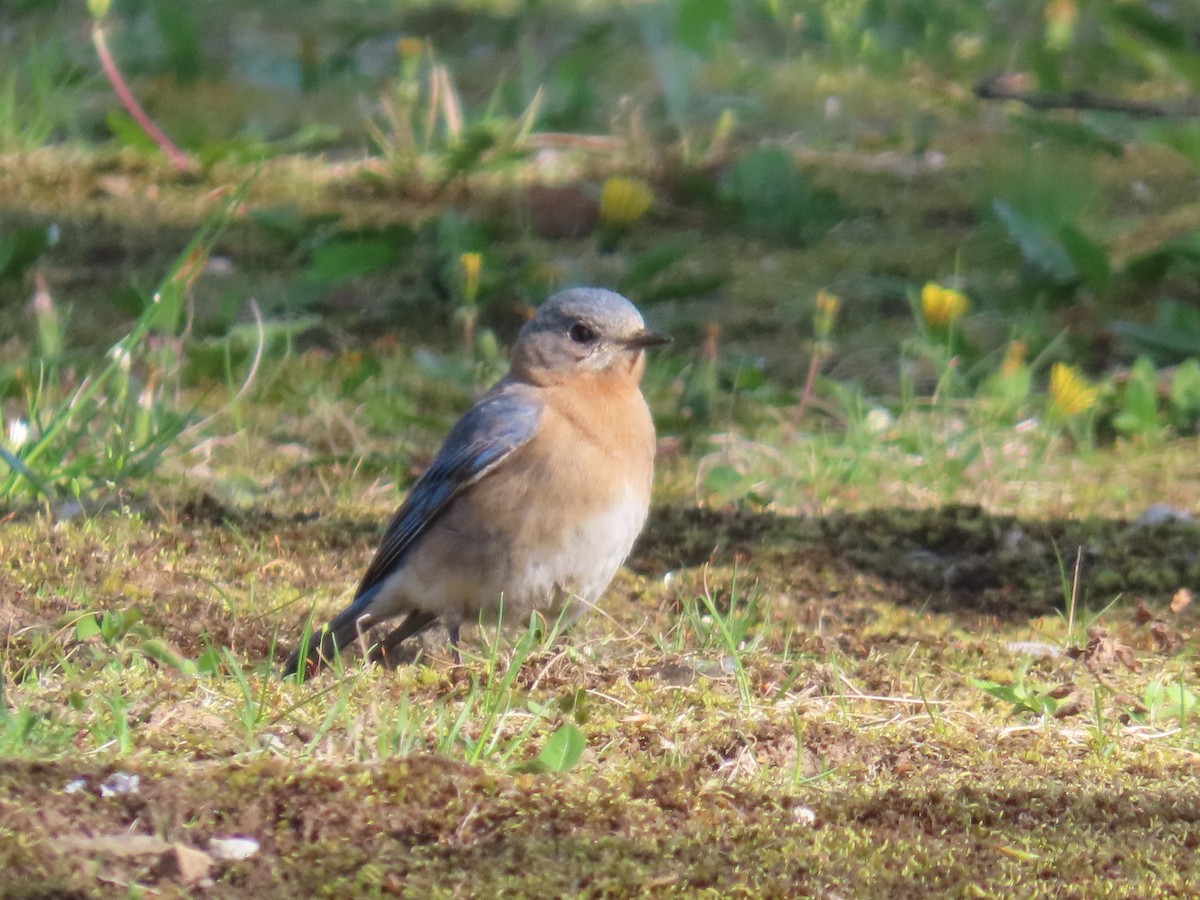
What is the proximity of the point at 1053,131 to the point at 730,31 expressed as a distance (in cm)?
197

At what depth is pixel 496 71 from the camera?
10164 millimetres

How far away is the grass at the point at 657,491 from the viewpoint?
2.76m

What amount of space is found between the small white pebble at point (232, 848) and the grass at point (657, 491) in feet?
0.08

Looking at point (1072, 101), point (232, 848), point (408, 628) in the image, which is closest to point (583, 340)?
A: point (408, 628)

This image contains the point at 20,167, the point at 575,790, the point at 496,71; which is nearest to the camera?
the point at 575,790

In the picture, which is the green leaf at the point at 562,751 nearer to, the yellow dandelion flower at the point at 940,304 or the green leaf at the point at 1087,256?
the yellow dandelion flower at the point at 940,304

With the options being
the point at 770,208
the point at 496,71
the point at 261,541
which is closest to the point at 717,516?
the point at 261,541

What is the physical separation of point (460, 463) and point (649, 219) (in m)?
3.78

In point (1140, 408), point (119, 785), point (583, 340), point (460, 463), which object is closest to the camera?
point (119, 785)

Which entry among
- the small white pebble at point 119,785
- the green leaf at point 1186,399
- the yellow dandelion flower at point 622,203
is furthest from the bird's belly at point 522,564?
the yellow dandelion flower at point 622,203

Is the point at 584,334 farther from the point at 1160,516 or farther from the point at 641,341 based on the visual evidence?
the point at 1160,516

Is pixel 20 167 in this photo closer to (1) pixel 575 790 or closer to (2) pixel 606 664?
(2) pixel 606 664

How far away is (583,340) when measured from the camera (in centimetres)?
481

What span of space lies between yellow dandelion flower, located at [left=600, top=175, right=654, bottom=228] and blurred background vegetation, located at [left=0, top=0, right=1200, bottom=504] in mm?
11
